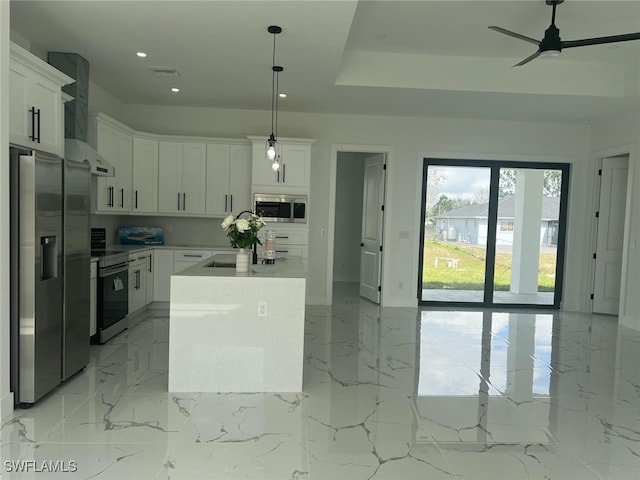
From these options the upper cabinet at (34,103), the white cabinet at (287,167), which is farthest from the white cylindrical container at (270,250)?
the white cabinet at (287,167)

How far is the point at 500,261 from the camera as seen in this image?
7031mm

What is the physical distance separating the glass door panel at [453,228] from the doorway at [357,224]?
775mm

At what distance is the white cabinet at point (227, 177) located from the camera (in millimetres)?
6305

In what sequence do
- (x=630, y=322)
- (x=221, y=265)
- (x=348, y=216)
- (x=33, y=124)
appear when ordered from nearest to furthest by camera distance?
(x=33, y=124) → (x=221, y=265) → (x=630, y=322) → (x=348, y=216)

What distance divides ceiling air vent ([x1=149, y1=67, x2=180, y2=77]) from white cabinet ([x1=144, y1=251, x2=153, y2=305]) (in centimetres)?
225

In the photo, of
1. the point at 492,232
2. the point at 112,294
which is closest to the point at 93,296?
the point at 112,294

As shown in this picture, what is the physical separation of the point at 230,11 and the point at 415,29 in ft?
6.49

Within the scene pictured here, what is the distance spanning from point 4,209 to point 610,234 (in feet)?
25.3

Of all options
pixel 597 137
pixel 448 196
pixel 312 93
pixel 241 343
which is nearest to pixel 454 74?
pixel 312 93

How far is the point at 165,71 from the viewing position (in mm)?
4949

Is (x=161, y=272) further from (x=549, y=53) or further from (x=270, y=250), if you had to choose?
(x=549, y=53)

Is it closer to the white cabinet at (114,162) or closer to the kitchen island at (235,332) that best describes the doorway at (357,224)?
the white cabinet at (114,162)

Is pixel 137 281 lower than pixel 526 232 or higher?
lower

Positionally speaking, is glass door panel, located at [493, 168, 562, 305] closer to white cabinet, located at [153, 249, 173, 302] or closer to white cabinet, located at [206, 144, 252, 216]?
white cabinet, located at [206, 144, 252, 216]
